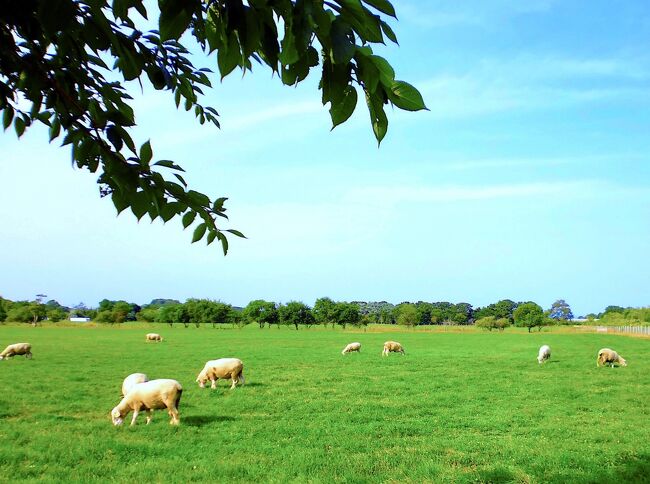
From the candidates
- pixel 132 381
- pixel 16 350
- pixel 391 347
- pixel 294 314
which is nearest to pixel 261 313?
pixel 294 314

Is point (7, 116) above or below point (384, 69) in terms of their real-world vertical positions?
above

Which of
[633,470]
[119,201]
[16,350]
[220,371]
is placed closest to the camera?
[119,201]

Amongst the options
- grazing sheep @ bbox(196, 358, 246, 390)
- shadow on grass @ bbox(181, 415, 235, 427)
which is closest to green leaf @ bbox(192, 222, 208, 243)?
shadow on grass @ bbox(181, 415, 235, 427)

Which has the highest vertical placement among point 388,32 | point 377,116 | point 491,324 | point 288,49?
point 388,32

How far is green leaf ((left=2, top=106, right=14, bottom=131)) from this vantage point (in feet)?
8.59

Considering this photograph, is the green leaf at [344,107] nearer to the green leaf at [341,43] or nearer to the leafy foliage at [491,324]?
the green leaf at [341,43]

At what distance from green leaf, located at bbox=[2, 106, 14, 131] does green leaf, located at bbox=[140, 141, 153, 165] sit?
1096 mm

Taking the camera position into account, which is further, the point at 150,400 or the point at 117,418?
the point at 150,400

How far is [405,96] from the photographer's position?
1319 millimetres

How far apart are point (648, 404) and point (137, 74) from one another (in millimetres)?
16986

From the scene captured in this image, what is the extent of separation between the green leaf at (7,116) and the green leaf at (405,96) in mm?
2346

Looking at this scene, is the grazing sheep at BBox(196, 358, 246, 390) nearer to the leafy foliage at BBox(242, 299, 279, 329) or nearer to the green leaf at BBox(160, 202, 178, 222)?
the green leaf at BBox(160, 202, 178, 222)

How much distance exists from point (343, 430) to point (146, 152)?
398 inches

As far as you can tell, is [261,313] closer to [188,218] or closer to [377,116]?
[188,218]
